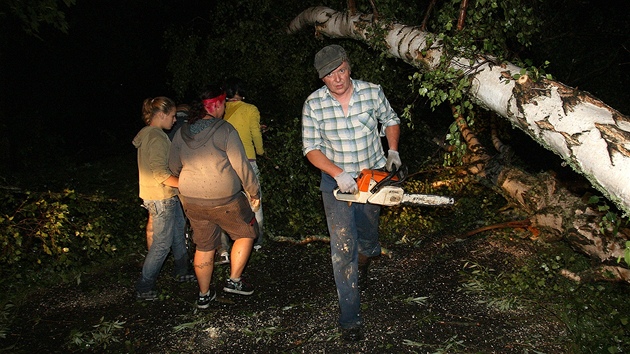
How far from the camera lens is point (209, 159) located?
3504 millimetres

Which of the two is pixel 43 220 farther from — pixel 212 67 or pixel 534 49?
pixel 534 49

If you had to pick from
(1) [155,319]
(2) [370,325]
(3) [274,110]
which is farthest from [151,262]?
(3) [274,110]

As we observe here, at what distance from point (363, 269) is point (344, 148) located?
1.16 meters

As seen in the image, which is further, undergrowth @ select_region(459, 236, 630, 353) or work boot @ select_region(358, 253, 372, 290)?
work boot @ select_region(358, 253, 372, 290)

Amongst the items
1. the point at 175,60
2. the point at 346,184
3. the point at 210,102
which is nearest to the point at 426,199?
the point at 346,184

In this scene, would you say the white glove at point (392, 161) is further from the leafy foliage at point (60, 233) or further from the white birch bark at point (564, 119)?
the leafy foliage at point (60, 233)

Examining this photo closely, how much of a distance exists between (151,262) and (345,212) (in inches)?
72.1

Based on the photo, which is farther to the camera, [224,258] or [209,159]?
[224,258]

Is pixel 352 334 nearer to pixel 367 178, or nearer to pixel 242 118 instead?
pixel 367 178

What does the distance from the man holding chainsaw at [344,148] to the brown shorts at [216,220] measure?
72 cm

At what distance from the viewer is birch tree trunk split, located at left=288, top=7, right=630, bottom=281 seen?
86.9 inches

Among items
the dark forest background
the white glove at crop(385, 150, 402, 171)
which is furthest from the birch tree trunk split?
the dark forest background

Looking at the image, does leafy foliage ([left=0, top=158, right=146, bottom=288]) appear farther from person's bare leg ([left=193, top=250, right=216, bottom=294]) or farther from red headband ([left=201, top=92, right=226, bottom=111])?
red headband ([left=201, top=92, right=226, bottom=111])

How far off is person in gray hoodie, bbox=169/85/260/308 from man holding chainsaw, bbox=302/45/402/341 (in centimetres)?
60
